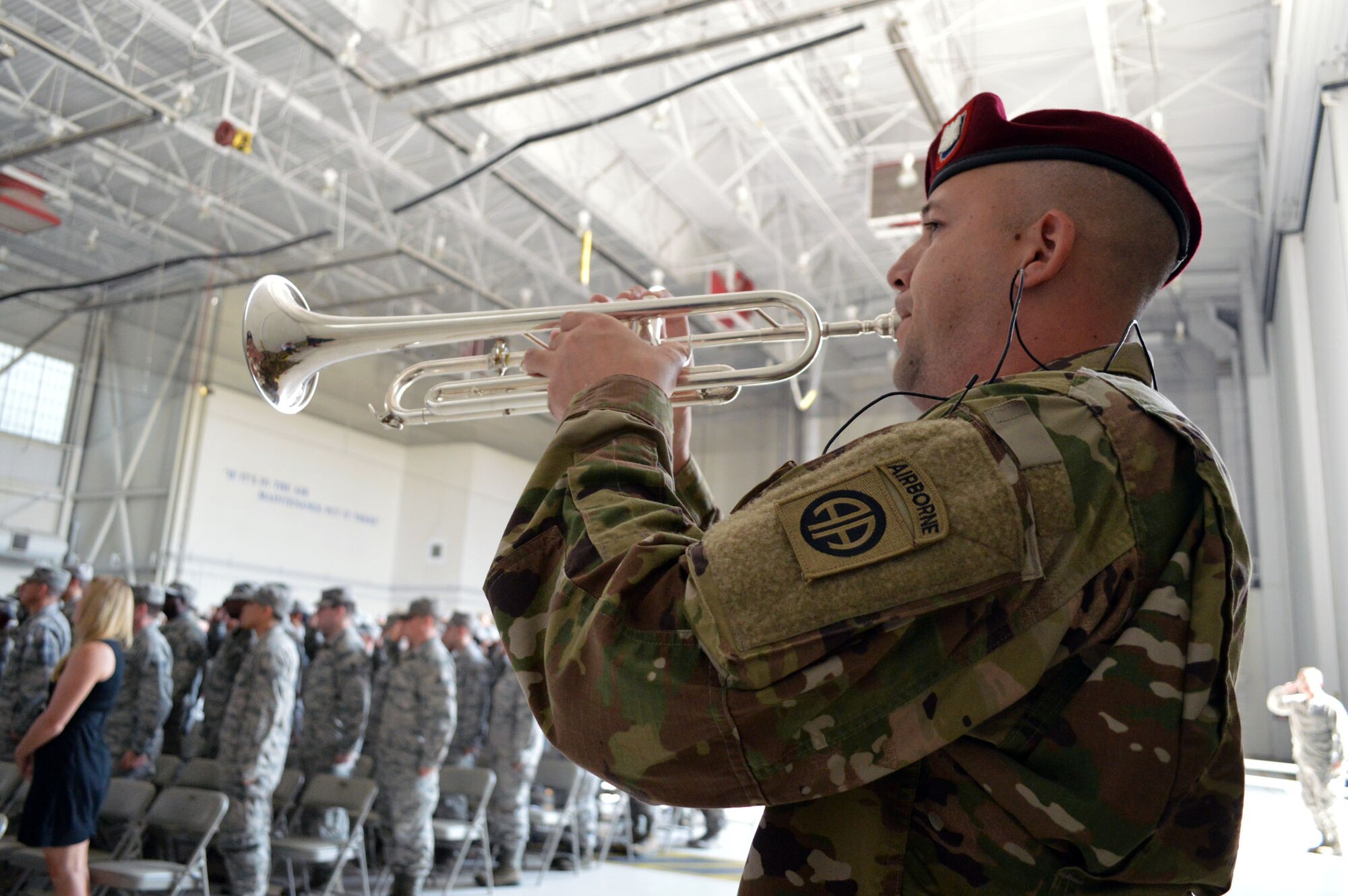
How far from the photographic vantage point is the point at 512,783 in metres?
6.70

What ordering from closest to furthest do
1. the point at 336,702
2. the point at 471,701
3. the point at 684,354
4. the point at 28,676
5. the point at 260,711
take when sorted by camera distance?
the point at 684,354 → the point at 260,711 → the point at 28,676 → the point at 336,702 → the point at 471,701

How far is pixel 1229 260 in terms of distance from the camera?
11.9 meters

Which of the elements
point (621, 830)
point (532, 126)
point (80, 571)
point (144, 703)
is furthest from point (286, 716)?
point (532, 126)

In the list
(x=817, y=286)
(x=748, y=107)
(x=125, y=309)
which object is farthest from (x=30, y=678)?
(x=817, y=286)

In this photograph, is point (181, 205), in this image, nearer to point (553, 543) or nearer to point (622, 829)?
point (622, 829)

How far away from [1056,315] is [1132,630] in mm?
301

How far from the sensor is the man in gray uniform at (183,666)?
6902 millimetres

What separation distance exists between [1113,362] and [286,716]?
5.26m

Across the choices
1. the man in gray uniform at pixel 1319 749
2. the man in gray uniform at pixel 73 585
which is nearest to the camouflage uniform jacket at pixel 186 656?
the man in gray uniform at pixel 73 585

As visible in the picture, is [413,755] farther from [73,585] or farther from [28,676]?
[73,585]

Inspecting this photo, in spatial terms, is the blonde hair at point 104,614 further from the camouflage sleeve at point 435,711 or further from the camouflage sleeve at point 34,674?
the camouflage sleeve at point 435,711

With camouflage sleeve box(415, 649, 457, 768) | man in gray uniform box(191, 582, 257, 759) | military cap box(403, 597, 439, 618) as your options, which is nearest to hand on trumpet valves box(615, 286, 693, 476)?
camouflage sleeve box(415, 649, 457, 768)

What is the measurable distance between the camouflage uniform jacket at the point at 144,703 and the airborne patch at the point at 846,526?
6242mm

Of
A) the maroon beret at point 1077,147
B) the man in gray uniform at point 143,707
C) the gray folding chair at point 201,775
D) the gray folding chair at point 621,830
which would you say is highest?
the maroon beret at point 1077,147
